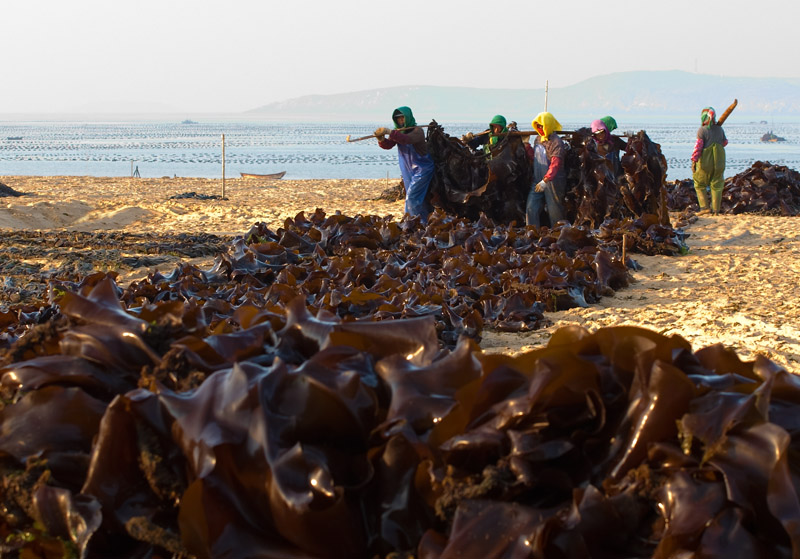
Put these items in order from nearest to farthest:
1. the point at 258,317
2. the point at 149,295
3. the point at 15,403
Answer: the point at 15,403
the point at 258,317
the point at 149,295

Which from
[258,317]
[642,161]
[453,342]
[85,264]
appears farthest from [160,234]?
[258,317]

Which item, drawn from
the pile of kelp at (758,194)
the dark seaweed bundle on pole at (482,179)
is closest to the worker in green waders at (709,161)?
the pile of kelp at (758,194)

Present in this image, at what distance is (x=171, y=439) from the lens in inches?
66.2

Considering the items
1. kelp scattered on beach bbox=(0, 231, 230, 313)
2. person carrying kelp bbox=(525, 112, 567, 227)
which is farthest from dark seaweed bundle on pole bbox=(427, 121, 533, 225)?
kelp scattered on beach bbox=(0, 231, 230, 313)

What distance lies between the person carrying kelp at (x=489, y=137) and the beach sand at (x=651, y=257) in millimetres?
2654

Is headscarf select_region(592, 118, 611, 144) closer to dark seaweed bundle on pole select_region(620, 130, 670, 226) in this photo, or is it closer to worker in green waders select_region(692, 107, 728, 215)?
dark seaweed bundle on pole select_region(620, 130, 670, 226)

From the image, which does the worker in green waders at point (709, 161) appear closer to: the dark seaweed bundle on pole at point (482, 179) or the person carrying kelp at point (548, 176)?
the person carrying kelp at point (548, 176)

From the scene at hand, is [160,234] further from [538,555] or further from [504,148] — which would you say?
[538,555]

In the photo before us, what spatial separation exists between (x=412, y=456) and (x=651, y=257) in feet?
20.9

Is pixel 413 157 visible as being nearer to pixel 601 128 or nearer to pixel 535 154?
pixel 535 154

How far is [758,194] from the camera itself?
37.9 ft

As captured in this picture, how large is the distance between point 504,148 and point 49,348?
→ 8.27m

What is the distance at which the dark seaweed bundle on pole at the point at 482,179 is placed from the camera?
968cm

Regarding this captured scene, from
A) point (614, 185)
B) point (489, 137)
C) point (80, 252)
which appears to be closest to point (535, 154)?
point (614, 185)
